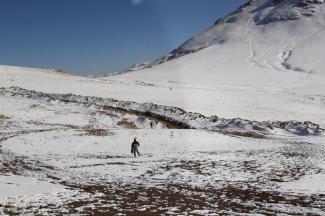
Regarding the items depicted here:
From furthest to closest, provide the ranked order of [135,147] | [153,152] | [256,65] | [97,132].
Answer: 1. [256,65]
2. [97,132]
3. [153,152]
4. [135,147]

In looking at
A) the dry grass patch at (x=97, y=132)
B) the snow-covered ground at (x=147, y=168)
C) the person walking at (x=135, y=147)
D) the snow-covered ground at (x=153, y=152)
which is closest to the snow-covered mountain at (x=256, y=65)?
the snow-covered ground at (x=153, y=152)

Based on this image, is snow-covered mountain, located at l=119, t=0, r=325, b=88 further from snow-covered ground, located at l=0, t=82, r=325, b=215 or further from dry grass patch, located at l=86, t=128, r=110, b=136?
dry grass patch, located at l=86, t=128, r=110, b=136

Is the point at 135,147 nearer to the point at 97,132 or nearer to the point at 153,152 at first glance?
the point at 153,152

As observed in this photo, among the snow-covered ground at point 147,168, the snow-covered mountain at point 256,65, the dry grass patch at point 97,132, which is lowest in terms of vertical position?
the snow-covered ground at point 147,168

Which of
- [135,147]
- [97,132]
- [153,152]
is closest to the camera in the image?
[135,147]

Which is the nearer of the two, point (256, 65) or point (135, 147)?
point (135, 147)

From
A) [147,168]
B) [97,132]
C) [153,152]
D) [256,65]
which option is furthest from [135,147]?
[256,65]

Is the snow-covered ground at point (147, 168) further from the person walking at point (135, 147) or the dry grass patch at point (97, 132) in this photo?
the person walking at point (135, 147)

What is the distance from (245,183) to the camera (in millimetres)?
24266

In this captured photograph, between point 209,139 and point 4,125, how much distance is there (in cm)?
2109

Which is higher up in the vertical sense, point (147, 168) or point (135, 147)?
point (135, 147)

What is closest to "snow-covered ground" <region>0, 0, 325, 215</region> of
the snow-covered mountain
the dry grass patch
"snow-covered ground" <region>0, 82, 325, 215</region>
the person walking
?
"snow-covered ground" <region>0, 82, 325, 215</region>

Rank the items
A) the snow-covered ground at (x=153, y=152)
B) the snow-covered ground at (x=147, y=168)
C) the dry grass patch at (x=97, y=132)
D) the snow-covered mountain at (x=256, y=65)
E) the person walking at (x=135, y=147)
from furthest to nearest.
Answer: the snow-covered mountain at (x=256, y=65) → the dry grass patch at (x=97, y=132) → the person walking at (x=135, y=147) → the snow-covered ground at (x=153, y=152) → the snow-covered ground at (x=147, y=168)

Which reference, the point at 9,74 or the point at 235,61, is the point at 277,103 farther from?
the point at 235,61
